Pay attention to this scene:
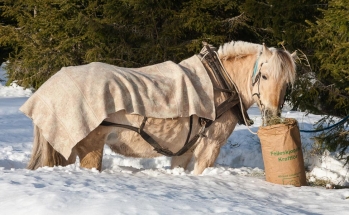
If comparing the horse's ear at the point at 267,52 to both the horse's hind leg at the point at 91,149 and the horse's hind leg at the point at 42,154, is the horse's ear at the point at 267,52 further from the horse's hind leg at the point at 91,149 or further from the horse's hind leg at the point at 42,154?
the horse's hind leg at the point at 42,154

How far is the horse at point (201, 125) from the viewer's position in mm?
5148

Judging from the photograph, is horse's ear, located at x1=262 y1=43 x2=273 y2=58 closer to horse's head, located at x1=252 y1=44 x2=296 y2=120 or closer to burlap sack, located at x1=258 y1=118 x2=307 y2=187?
horse's head, located at x1=252 y1=44 x2=296 y2=120

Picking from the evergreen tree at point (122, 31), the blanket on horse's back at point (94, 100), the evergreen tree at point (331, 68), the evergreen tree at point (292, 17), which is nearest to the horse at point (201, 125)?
the blanket on horse's back at point (94, 100)

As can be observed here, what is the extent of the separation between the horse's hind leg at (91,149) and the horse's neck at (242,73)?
1541mm

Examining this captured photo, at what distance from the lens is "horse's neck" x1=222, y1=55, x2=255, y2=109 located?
18.8 feet

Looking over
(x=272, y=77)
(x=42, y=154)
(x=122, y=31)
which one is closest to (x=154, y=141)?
(x=42, y=154)

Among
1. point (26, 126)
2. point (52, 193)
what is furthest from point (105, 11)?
point (52, 193)

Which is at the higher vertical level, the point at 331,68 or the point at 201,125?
the point at 331,68

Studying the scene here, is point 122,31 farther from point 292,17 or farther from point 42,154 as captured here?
point 42,154

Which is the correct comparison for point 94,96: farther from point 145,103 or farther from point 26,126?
point 26,126

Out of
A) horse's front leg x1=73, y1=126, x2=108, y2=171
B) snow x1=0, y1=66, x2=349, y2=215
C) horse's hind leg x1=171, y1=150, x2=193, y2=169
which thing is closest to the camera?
snow x1=0, y1=66, x2=349, y2=215

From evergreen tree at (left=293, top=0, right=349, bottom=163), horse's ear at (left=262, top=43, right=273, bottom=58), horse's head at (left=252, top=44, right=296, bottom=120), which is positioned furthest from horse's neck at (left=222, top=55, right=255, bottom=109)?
evergreen tree at (left=293, top=0, right=349, bottom=163)

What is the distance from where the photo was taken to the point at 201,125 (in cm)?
548

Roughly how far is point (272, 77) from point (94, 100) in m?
1.76
